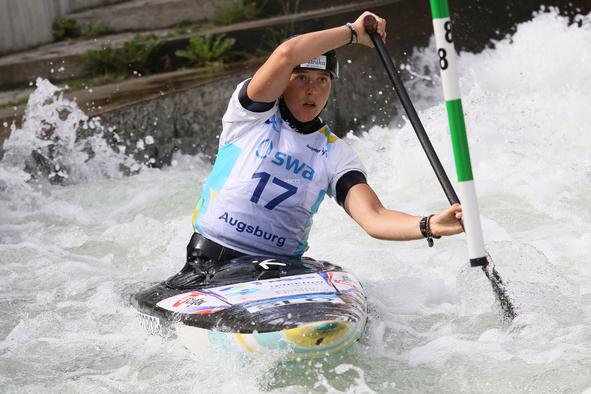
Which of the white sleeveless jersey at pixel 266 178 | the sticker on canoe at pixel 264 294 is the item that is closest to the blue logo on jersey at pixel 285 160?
the white sleeveless jersey at pixel 266 178

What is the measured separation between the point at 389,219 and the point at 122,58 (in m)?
7.41

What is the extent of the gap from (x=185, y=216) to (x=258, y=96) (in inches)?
140

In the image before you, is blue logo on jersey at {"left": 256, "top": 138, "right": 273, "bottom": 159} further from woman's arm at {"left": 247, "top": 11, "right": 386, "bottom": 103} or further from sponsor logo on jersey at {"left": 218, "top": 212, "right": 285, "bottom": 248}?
sponsor logo on jersey at {"left": 218, "top": 212, "right": 285, "bottom": 248}

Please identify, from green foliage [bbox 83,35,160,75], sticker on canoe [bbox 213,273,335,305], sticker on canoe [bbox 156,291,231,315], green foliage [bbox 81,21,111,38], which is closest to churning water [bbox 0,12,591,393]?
sticker on canoe [bbox 156,291,231,315]

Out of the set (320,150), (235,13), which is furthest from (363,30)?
(235,13)

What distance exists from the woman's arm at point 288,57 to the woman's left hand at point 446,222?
1005 mm

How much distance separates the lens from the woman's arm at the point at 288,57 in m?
4.80

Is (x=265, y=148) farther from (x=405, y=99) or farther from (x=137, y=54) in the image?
(x=137, y=54)

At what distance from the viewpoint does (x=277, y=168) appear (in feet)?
16.8

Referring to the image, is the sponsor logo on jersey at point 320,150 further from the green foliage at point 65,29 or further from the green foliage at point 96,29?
the green foliage at point 65,29

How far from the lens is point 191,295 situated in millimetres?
5078

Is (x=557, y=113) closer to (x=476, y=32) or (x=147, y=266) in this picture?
(x=476, y=32)

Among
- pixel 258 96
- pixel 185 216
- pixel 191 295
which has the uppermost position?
pixel 258 96

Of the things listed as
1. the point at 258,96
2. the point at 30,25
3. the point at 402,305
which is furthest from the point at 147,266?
the point at 30,25
